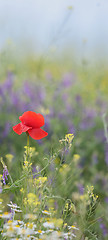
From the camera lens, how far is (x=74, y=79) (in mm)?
4449

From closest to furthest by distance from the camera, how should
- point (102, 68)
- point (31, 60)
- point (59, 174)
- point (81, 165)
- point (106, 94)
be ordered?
point (59, 174), point (81, 165), point (106, 94), point (102, 68), point (31, 60)

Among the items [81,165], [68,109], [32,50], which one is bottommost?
[81,165]

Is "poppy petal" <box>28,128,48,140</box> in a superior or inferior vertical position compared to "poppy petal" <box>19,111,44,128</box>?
inferior

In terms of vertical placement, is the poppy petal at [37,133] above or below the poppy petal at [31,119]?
below

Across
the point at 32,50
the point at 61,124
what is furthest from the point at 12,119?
the point at 32,50

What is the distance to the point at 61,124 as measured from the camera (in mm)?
3594

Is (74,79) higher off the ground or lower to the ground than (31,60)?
lower

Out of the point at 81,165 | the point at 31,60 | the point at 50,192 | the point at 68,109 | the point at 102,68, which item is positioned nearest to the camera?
the point at 50,192

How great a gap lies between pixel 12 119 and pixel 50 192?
214 centimetres

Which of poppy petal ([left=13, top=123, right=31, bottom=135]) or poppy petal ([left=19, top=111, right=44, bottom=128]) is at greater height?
poppy petal ([left=19, top=111, right=44, bottom=128])

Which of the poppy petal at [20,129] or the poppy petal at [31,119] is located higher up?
the poppy petal at [31,119]

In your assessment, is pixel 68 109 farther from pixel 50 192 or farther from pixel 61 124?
pixel 50 192

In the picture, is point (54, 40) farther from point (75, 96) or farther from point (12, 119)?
point (12, 119)

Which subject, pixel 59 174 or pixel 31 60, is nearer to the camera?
pixel 59 174
